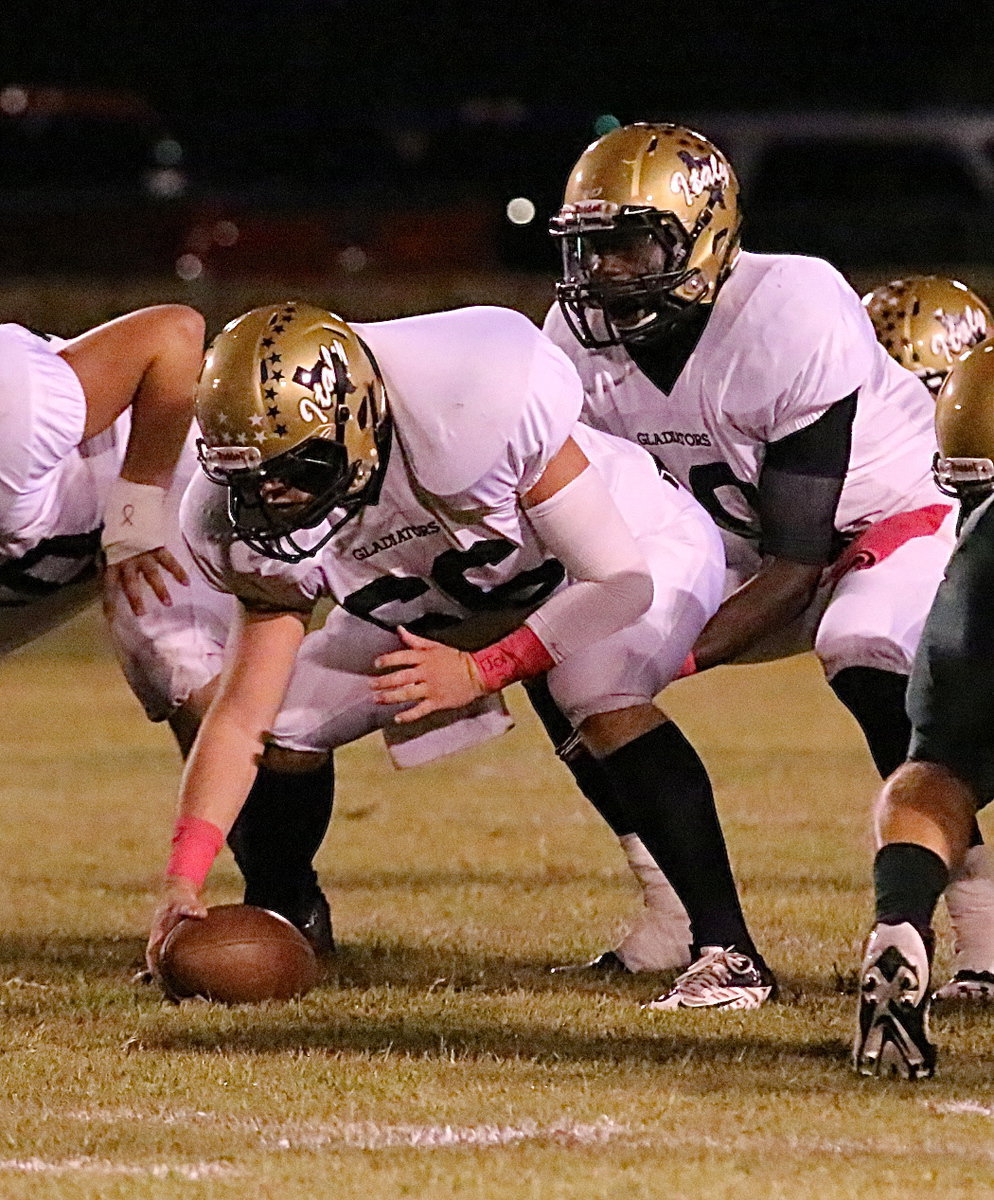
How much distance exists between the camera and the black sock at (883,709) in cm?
451

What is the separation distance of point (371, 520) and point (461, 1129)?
1.32 metres

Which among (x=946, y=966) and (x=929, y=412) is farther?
(x=929, y=412)

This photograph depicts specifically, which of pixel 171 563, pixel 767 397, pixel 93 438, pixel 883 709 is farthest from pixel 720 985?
pixel 93 438

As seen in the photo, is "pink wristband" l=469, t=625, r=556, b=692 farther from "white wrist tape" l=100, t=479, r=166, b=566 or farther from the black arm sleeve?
"white wrist tape" l=100, t=479, r=166, b=566

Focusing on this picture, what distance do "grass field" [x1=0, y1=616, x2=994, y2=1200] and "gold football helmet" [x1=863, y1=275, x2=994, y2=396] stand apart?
1.22 meters

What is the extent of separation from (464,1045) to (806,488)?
130 centimetres

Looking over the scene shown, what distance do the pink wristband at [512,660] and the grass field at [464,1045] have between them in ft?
2.00

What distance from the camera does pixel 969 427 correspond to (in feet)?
13.3

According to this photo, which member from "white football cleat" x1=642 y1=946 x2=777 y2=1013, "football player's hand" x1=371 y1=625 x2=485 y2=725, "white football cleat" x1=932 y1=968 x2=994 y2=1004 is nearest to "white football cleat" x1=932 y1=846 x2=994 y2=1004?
"white football cleat" x1=932 y1=968 x2=994 y2=1004

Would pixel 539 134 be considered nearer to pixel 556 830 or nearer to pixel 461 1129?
pixel 556 830

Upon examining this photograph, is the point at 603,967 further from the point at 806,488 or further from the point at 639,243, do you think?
the point at 639,243

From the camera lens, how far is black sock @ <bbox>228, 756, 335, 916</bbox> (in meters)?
4.93

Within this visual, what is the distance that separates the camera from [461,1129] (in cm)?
346

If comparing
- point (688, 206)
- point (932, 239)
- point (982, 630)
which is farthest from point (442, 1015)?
point (932, 239)
